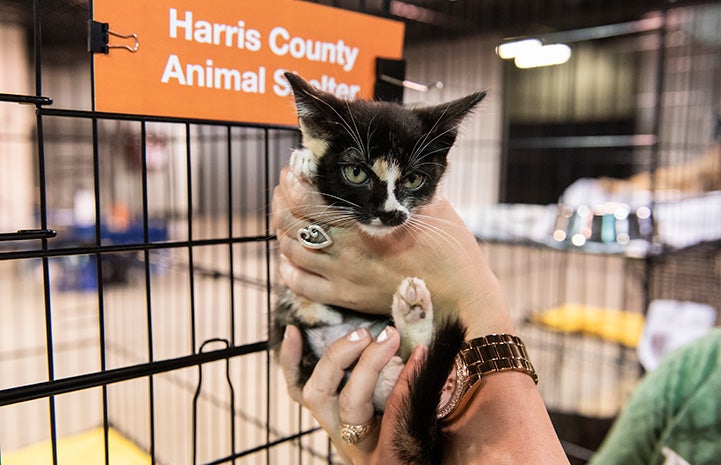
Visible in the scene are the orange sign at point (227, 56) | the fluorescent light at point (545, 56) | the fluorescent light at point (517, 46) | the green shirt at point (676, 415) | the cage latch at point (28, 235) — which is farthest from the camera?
the fluorescent light at point (545, 56)

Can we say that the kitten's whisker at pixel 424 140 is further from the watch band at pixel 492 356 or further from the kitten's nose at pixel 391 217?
the watch band at pixel 492 356

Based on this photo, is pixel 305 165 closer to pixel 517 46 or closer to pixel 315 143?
pixel 315 143

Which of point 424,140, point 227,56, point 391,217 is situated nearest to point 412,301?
point 391,217

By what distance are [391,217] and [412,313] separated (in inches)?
5.4

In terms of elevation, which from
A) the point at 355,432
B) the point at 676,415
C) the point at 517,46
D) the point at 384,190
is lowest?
the point at 676,415

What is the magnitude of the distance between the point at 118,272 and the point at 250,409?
4.79ft

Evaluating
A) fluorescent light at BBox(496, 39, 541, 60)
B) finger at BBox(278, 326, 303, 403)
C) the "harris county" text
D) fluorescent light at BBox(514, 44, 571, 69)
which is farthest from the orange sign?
fluorescent light at BBox(514, 44, 571, 69)

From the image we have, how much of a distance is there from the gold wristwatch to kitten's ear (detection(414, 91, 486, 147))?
30cm

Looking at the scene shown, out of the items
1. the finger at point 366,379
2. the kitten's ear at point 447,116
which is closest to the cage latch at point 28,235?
the finger at point 366,379

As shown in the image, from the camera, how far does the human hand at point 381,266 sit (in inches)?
29.8

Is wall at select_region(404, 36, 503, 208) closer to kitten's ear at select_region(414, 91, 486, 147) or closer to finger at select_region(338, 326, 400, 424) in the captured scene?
kitten's ear at select_region(414, 91, 486, 147)

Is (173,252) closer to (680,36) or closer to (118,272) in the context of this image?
(118,272)

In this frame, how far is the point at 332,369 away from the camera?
2.40ft

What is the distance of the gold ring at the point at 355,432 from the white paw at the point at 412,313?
0.11m
